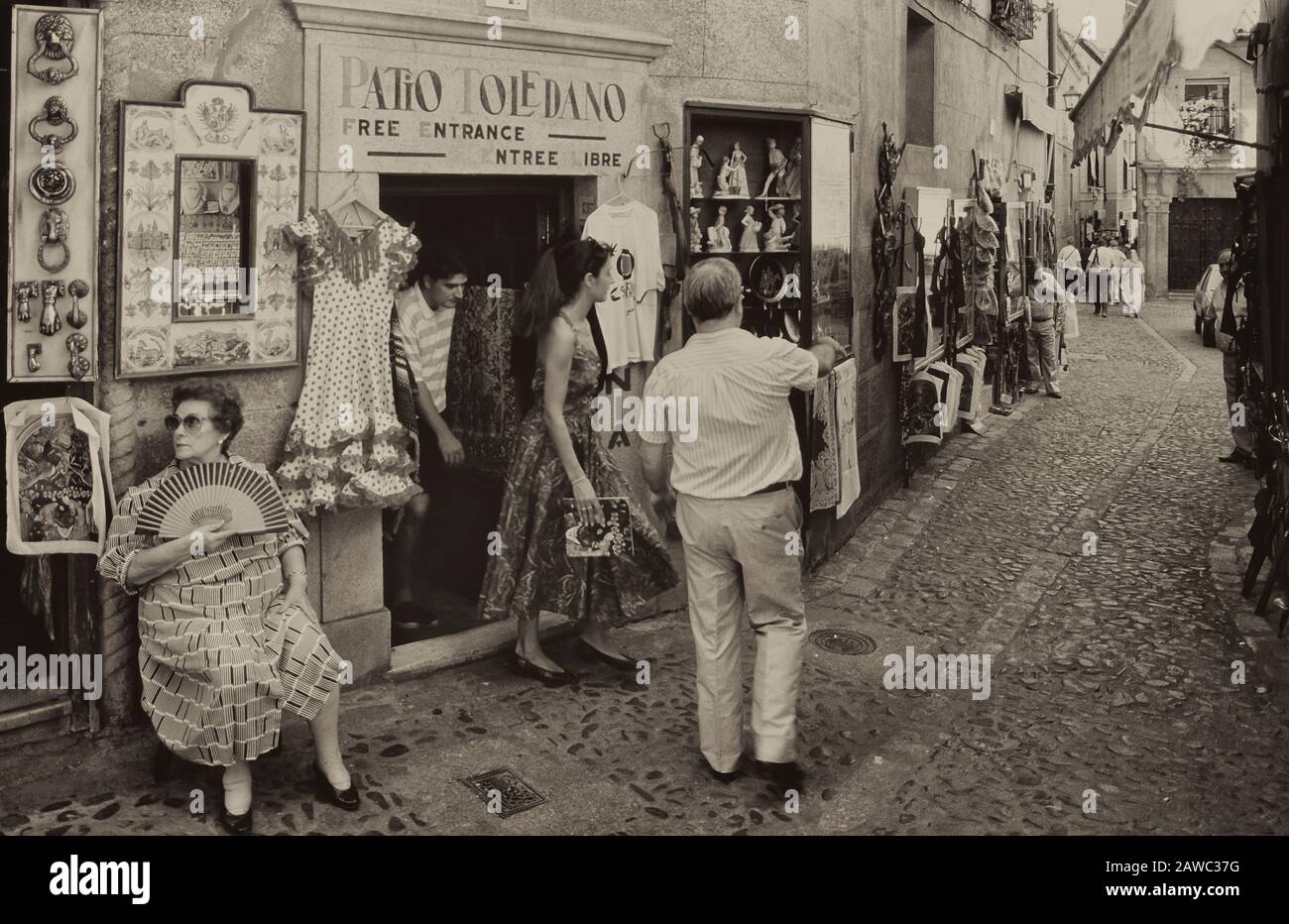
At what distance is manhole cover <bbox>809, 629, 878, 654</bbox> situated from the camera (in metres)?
6.91

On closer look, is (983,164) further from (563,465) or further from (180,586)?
(180,586)

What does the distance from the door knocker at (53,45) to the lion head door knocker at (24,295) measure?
760mm

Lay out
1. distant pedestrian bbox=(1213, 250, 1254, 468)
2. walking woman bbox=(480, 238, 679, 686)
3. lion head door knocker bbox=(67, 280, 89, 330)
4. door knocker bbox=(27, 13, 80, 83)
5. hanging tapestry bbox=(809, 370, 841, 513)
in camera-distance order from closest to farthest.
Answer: door knocker bbox=(27, 13, 80, 83) → lion head door knocker bbox=(67, 280, 89, 330) → walking woman bbox=(480, 238, 679, 686) → hanging tapestry bbox=(809, 370, 841, 513) → distant pedestrian bbox=(1213, 250, 1254, 468)

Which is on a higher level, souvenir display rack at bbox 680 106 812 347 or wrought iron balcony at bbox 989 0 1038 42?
wrought iron balcony at bbox 989 0 1038 42

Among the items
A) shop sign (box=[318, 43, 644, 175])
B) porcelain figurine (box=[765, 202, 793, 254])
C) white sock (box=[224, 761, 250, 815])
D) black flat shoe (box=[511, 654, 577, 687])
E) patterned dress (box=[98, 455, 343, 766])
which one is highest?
shop sign (box=[318, 43, 644, 175])

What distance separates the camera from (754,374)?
4906 millimetres

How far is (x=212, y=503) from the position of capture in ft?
15.3

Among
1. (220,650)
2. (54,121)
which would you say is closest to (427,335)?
(54,121)

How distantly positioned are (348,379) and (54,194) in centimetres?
146

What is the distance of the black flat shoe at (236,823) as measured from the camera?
4625 millimetres

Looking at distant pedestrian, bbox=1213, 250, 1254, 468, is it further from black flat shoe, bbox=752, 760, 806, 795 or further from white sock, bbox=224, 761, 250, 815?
white sock, bbox=224, 761, 250, 815

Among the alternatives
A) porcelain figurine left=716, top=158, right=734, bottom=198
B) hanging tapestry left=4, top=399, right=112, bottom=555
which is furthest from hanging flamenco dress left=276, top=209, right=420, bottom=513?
porcelain figurine left=716, top=158, right=734, bottom=198

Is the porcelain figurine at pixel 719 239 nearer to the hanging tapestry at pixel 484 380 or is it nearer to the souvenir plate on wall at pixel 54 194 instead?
the hanging tapestry at pixel 484 380

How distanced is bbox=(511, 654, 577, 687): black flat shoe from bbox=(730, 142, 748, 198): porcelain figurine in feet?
11.3
